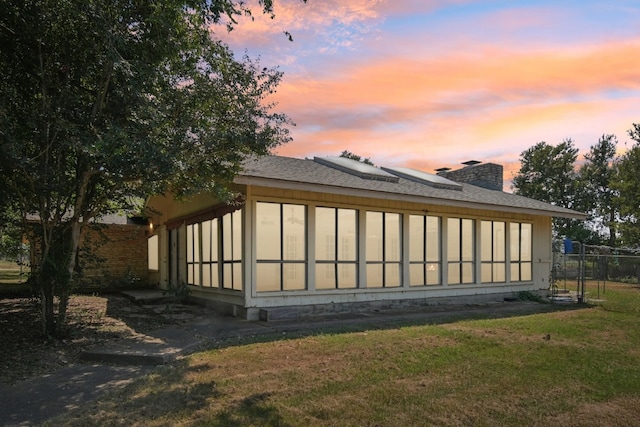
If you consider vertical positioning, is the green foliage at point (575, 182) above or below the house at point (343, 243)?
above

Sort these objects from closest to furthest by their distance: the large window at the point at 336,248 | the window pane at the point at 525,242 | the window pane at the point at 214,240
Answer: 1. the large window at the point at 336,248
2. the window pane at the point at 214,240
3. the window pane at the point at 525,242

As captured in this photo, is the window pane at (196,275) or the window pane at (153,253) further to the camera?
the window pane at (153,253)

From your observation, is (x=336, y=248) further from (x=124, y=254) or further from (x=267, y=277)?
(x=124, y=254)

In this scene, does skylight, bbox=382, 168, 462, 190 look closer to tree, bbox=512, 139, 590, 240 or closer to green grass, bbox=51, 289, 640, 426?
green grass, bbox=51, 289, 640, 426

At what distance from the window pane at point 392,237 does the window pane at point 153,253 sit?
7.92 metres

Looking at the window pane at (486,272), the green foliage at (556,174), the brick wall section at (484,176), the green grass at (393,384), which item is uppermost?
the green foliage at (556,174)

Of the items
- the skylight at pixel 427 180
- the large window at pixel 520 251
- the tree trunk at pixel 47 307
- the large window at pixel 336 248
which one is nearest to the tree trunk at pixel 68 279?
the tree trunk at pixel 47 307

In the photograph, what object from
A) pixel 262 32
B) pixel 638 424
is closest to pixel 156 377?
pixel 638 424

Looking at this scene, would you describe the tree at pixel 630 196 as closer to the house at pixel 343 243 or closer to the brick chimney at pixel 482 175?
the brick chimney at pixel 482 175

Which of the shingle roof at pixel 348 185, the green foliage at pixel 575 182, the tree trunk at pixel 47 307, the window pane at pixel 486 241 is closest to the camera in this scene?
the tree trunk at pixel 47 307

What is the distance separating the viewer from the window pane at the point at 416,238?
1162cm

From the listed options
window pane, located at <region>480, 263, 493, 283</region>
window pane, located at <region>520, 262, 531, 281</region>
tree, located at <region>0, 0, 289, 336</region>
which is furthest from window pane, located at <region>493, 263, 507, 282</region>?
tree, located at <region>0, 0, 289, 336</region>

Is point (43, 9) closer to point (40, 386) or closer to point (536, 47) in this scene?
point (40, 386)

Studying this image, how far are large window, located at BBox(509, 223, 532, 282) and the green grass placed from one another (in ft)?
20.4
